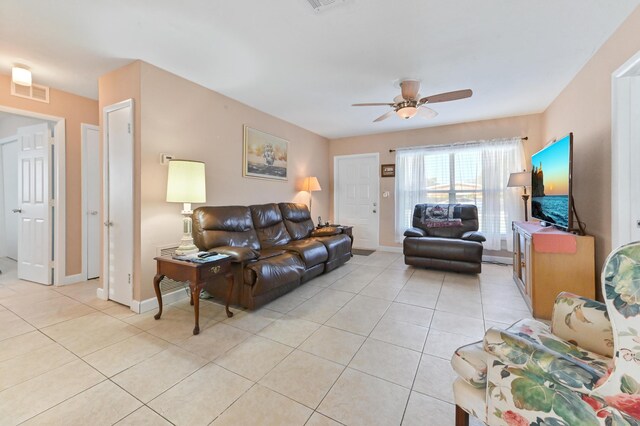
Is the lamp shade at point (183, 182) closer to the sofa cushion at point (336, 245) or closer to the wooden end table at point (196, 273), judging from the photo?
the wooden end table at point (196, 273)

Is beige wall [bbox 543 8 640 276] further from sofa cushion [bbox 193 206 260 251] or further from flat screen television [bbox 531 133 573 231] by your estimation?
sofa cushion [bbox 193 206 260 251]

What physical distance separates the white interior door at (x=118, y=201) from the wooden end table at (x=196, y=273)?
53 cm

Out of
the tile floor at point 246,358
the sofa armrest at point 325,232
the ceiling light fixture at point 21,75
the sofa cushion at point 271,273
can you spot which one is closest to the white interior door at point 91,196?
the tile floor at point 246,358

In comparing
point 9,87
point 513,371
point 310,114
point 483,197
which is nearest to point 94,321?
point 9,87

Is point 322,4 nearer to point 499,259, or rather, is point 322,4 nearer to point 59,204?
point 59,204

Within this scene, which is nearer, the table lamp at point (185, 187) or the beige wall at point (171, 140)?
the table lamp at point (185, 187)

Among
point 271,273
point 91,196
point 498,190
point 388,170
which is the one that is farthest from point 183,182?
point 498,190

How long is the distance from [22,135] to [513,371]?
5.69 meters

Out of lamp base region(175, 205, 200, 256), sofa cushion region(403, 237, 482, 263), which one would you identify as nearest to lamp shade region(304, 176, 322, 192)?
sofa cushion region(403, 237, 482, 263)

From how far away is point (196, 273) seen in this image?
2135 mm

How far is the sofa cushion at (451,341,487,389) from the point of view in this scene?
1.01 metres

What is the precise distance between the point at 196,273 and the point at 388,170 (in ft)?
14.0

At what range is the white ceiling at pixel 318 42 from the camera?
1868mm

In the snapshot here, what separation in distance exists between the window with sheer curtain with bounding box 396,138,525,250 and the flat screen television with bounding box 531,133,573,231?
1041mm
